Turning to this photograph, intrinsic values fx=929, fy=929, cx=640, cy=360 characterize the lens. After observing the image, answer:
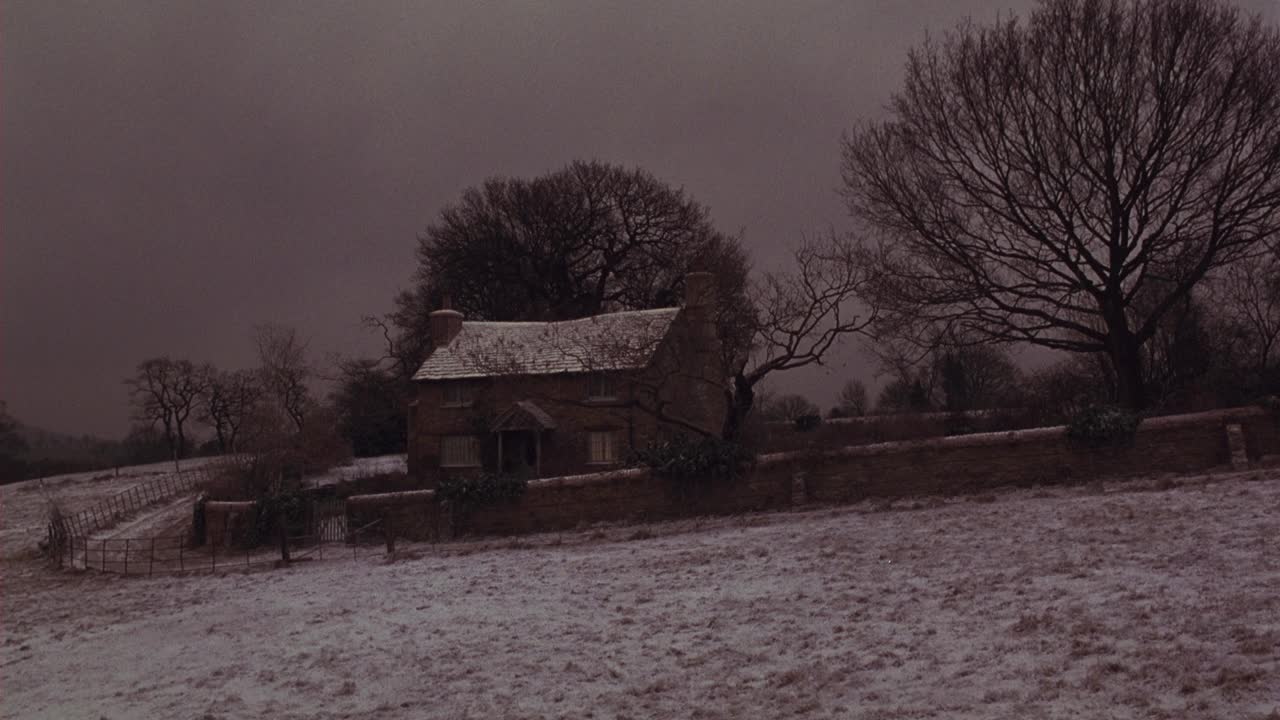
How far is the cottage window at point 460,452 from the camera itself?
3681 cm

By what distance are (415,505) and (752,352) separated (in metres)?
10.3

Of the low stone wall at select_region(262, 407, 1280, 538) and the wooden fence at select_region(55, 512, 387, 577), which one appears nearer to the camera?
the low stone wall at select_region(262, 407, 1280, 538)

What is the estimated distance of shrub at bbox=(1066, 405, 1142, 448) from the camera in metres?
20.7

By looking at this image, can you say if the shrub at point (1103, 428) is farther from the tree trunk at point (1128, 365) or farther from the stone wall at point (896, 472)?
the tree trunk at point (1128, 365)

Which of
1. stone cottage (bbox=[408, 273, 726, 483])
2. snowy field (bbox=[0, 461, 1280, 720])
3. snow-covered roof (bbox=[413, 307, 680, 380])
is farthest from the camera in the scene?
stone cottage (bbox=[408, 273, 726, 483])

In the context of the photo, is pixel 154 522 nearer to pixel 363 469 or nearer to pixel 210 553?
pixel 210 553

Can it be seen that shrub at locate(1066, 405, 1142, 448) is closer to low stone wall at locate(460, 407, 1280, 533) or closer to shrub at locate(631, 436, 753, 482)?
low stone wall at locate(460, 407, 1280, 533)

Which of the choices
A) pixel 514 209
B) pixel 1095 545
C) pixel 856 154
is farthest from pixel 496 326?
pixel 1095 545

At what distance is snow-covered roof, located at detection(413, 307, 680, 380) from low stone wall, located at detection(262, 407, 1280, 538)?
8.44 meters

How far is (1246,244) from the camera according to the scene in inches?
947

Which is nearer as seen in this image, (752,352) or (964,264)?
(964,264)

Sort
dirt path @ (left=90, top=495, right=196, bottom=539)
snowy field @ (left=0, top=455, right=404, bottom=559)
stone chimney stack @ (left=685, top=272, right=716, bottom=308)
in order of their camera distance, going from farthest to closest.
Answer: stone chimney stack @ (left=685, top=272, right=716, bottom=308) < snowy field @ (left=0, top=455, right=404, bottom=559) < dirt path @ (left=90, top=495, right=196, bottom=539)

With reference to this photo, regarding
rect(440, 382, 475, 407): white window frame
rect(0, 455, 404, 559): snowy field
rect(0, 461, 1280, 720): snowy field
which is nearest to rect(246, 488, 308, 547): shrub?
rect(0, 455, 404, 559): snowy field

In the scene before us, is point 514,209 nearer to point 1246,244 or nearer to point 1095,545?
point 1246,244
